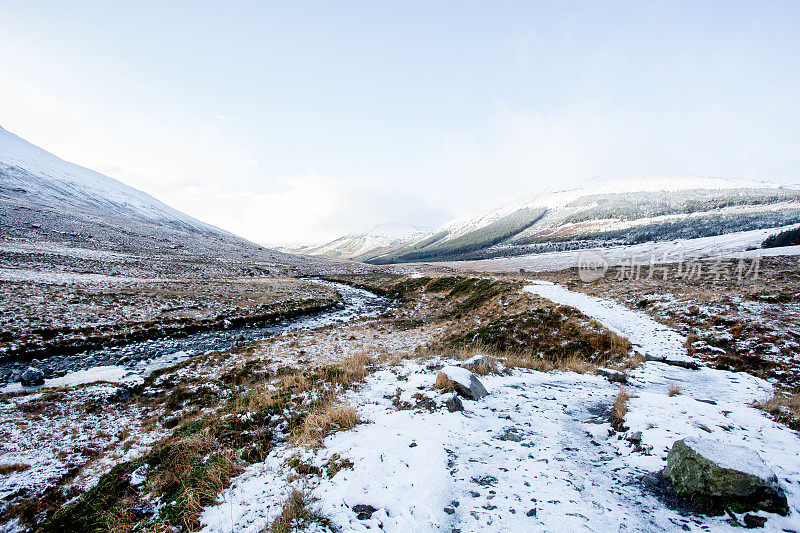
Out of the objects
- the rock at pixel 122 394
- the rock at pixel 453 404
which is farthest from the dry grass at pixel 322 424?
the rock at pixel 122 394

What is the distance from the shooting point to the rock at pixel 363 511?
403 centimetres

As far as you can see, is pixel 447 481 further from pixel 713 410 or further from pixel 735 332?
pixel 735 332

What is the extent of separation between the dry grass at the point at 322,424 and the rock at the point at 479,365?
4.61 m

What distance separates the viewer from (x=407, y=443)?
5.63 metres

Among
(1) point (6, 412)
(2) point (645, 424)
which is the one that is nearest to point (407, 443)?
(2) point (645, 424)

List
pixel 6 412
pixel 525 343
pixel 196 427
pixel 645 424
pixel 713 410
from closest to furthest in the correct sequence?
pixel 645 424, pixel 713 410, pixel 196 427, pixel 6 412, pixel 525 343

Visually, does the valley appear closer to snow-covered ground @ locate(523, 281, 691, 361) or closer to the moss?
the moss

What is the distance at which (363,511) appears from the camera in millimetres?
4129

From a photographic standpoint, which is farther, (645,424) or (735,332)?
(735,332)

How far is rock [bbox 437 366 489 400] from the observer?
25.7 feet

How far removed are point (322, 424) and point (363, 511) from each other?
8.71 ft

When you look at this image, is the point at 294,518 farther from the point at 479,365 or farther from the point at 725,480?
the point at 479,365

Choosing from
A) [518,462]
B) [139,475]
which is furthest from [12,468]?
[518,462]

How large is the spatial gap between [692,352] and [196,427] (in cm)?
1694
